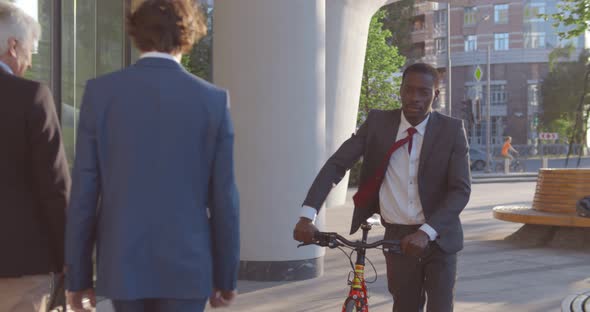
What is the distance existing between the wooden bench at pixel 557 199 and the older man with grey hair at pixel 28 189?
9568 millimetres

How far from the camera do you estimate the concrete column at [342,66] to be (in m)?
18.7

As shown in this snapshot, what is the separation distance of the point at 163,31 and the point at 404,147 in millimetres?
1688

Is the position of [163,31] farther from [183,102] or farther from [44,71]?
[44,71]

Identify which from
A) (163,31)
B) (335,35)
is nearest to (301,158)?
(163,31)

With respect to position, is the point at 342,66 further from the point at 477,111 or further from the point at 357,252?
the point at 477,111

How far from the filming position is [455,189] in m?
A: 4.11

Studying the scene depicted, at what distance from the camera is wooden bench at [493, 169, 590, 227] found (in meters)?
11.8

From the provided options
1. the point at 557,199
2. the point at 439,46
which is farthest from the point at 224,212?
the point at 439,46

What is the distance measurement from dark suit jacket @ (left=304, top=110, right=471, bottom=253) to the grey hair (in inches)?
56.9

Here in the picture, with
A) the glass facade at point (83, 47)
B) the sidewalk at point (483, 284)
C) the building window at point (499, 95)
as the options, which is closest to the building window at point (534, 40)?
the building window at point (499, 95)

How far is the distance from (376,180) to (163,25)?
5.45 ft

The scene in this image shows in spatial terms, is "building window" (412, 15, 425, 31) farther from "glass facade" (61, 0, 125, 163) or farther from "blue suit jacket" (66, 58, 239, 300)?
"blue suit jacket" (66, 58, 239, 300)

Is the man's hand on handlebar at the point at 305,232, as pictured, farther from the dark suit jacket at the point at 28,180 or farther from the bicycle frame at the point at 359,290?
the dark suit jacket at the point at 28,180

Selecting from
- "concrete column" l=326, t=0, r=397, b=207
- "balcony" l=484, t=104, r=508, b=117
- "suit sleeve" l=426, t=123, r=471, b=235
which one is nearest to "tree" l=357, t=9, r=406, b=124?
"concrete column" l=326, t=0, r=397, b=207
